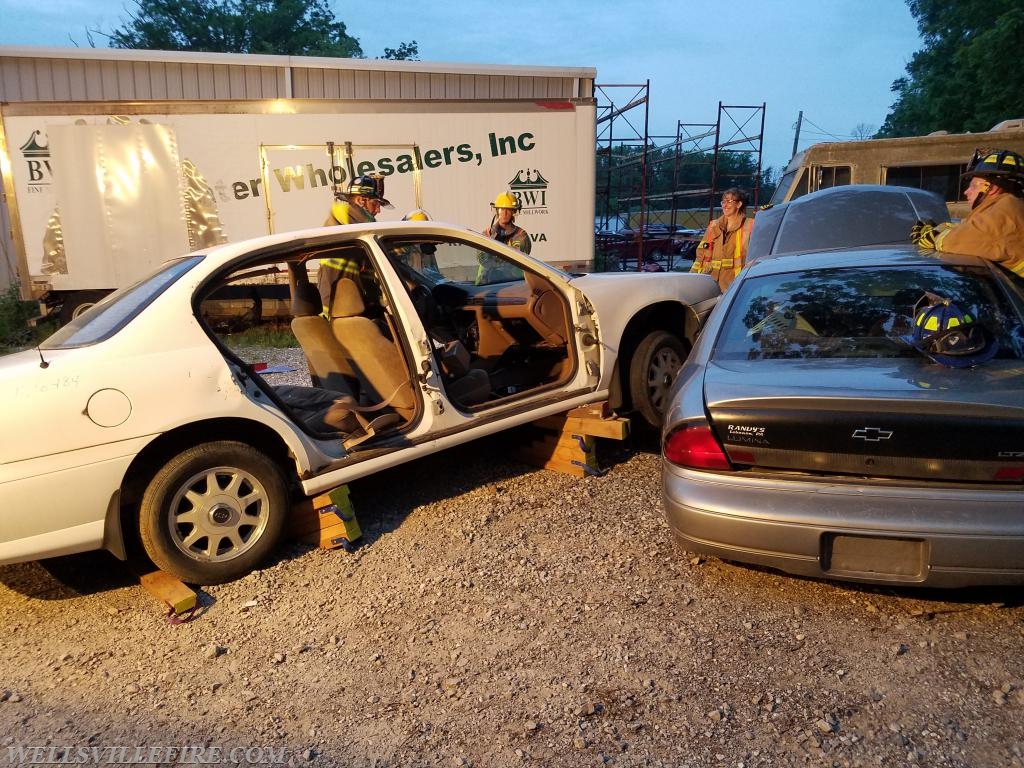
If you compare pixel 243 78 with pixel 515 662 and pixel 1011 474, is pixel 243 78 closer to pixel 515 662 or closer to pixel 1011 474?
A: pixel 515 662

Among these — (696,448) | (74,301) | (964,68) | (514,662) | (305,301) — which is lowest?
(514,662)

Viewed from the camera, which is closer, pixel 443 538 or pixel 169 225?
pixel 443 538

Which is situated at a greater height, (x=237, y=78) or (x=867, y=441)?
(x=237, y=78)

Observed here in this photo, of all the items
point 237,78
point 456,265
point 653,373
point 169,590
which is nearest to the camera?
point 169,590

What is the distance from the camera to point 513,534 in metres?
3.75

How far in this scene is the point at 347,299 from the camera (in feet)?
13.1

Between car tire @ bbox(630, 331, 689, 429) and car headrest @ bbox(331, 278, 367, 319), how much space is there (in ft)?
5.95

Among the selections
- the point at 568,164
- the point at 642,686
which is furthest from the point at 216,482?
the point at 568,164

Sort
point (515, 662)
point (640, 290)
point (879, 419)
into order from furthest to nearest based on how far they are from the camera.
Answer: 1. point (640, 290)
2. point (515, 662)
3. point (879, 419)

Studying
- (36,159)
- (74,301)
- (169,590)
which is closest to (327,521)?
(169,590)

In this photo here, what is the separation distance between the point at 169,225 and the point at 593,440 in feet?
26.2

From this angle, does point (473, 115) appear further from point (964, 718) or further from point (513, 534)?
point (964, 718)

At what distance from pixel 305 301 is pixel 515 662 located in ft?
7.88

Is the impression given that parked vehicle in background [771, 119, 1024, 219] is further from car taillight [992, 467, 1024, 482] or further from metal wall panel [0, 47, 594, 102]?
car taillight [992, 467, 1024, 482]
